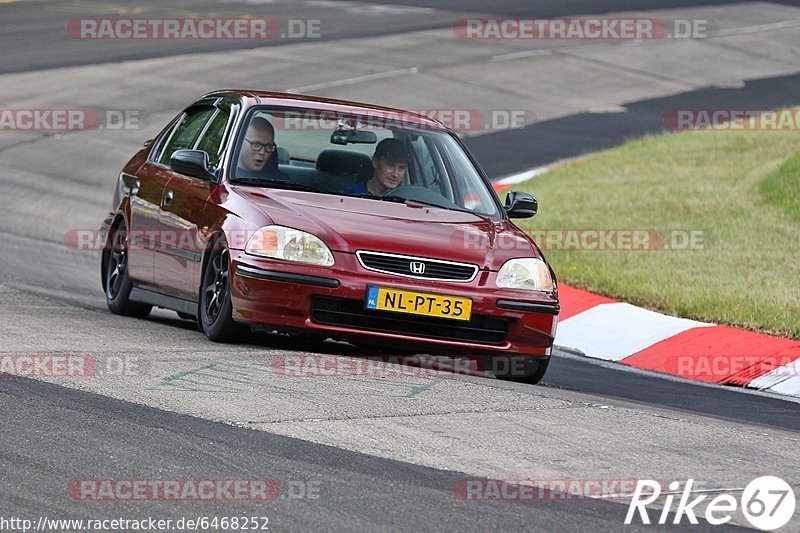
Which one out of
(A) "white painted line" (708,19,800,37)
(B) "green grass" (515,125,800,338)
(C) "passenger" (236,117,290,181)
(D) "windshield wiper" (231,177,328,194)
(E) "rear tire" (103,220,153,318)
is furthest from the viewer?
(A) "white painted line" (708,19,800,37)

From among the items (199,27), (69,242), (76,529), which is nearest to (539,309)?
(76,529)

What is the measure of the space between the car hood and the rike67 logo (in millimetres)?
2864

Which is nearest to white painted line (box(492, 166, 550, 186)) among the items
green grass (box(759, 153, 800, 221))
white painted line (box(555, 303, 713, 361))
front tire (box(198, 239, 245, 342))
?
green grass (box(759, 153, 800, 221))

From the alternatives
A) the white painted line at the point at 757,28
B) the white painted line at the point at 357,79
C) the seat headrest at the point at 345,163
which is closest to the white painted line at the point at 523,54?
the white painted line at the point at 357,79

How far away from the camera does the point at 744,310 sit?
1095cm

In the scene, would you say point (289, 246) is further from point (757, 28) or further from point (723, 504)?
point (757, 28)

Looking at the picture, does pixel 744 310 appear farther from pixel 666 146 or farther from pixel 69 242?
pixel 666 146

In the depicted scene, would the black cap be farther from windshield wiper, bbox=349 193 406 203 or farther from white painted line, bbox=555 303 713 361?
white painted line, bbox=555 303 713 361

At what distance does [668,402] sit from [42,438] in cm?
389

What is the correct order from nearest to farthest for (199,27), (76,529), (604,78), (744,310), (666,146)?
1. (76,529)
2. (744,310)
3. (666,146)
4. (604,78)
5. (199,27)

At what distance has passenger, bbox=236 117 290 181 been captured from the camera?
9.09 meters

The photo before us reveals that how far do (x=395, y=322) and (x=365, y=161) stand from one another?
144 cm

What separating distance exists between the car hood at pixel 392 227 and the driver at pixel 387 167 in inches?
11.0

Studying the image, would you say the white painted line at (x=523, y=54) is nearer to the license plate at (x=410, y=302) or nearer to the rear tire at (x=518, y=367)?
the rear tire at (x=518, y=367)
